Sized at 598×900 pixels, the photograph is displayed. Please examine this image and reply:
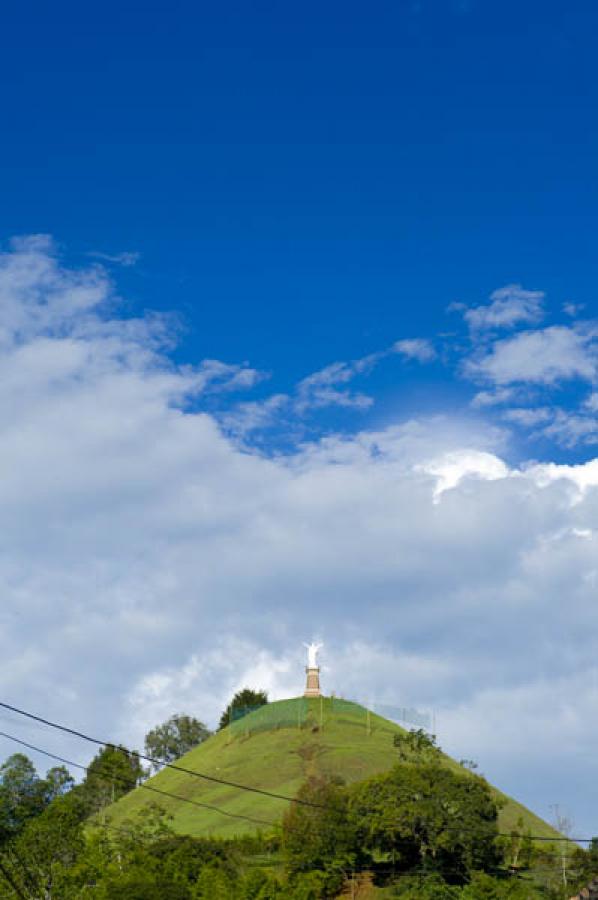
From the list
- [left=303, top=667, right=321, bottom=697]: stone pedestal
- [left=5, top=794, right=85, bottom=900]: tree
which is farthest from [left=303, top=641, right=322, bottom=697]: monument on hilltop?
[left=5, top=794, right=85, bottom=900]: tree

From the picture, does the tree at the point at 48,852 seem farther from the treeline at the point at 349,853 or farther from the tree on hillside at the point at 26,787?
the tree on hillside at the point at 26,787

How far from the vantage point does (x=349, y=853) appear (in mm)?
89375

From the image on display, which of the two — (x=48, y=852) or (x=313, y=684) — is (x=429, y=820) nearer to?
(x=48, y=852)

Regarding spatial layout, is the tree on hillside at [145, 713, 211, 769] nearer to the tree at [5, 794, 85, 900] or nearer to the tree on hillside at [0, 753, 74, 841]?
the tree on hillside at [0, 753, 74, 841]

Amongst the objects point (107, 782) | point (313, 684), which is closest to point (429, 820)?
point (313, 684)

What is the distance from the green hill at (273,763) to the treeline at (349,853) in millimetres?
21422

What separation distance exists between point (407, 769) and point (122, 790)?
7876cm

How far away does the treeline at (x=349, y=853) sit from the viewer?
6962 cm

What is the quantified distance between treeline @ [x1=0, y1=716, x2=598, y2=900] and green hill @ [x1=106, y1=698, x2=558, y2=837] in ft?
70.3

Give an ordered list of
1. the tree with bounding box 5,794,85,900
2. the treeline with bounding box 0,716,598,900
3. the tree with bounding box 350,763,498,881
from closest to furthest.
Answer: the tree with bounding box 5,794,85,900
the treeline with bounding box 0,716,598,900
the tree with bounding box 350,763,498,881

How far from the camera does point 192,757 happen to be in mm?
153875

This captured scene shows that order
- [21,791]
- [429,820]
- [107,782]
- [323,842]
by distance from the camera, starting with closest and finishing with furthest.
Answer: [429,820], [323,842], [21,791], [107,782]

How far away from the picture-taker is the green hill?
125 m

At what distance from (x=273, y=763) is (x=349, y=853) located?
154 ft
